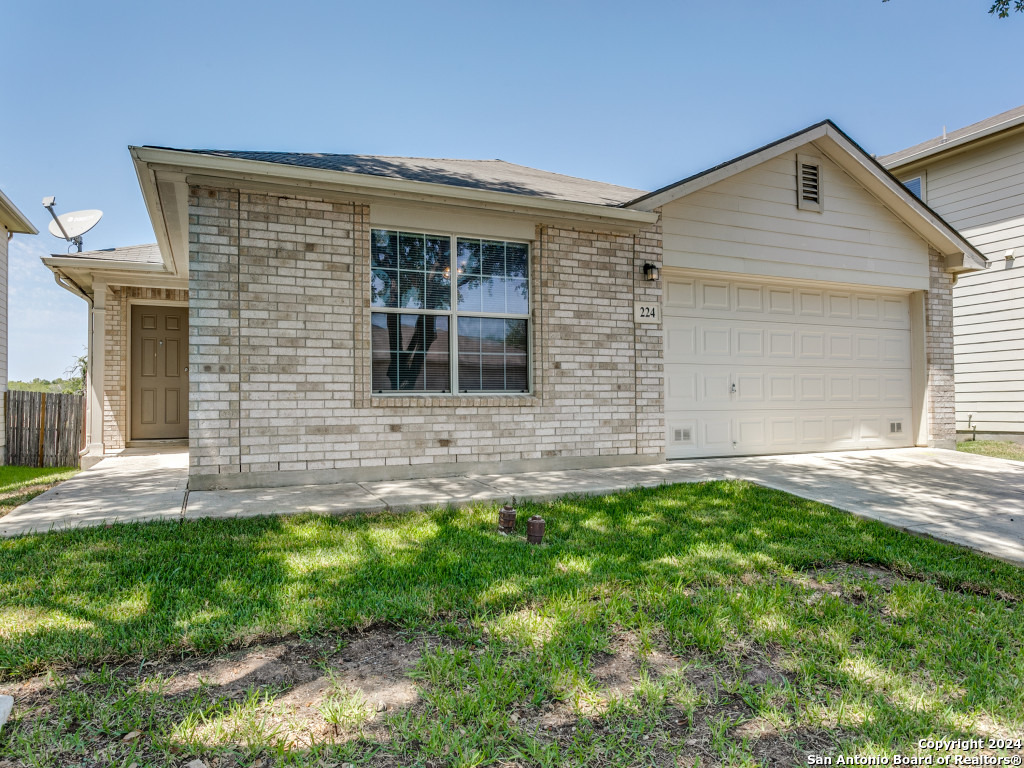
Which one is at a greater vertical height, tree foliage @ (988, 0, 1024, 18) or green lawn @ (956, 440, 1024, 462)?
tree foliage @ (988, 0, 1024, 18)

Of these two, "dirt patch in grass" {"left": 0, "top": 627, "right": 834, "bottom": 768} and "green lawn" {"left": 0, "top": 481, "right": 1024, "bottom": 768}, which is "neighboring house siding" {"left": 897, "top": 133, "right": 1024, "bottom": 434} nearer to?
"green lawn" {"left": 0, "top": 481, "right": 1024, "bottom": 768}

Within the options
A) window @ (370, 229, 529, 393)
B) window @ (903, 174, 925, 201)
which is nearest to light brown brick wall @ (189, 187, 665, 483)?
window @ (370, 229, 529, 393)

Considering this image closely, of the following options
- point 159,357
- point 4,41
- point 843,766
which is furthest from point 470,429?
point 4,41

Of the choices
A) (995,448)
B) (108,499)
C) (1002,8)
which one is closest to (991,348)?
(995,448)

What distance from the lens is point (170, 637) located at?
2344mm

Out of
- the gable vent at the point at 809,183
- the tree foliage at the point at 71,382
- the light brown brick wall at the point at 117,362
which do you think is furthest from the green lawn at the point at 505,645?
the tree foliage at the point at 71,382

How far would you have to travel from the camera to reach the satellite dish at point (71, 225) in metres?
8.88

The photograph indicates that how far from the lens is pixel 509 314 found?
256 inches

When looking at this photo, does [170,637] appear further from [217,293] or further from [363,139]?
[363,139]

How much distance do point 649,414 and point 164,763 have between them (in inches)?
241

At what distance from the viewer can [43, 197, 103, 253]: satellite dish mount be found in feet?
29.1

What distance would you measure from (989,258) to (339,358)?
12.0 meters

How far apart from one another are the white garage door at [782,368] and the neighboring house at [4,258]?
948 centimetres

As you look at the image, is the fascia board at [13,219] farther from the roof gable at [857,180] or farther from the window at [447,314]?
the roof gable at [857,180]
